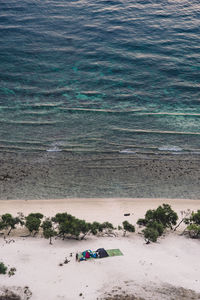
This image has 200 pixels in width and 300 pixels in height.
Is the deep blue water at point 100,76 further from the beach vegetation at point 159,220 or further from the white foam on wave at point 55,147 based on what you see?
the beach vegetation at point 159,220

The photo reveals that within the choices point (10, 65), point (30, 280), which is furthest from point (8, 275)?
point (10, 65)

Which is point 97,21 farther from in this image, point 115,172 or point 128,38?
point 115,172

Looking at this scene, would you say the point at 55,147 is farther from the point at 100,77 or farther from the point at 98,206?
the point at 100,77

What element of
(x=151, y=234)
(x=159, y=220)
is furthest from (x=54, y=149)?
(x=151, y=234)

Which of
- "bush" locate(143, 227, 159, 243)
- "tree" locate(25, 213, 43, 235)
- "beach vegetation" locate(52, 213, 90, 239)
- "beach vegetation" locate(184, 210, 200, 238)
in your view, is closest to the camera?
"beach vegetation" locate(52, 213, 90, 239)

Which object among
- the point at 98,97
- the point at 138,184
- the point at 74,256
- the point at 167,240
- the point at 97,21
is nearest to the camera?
the point at 74,256

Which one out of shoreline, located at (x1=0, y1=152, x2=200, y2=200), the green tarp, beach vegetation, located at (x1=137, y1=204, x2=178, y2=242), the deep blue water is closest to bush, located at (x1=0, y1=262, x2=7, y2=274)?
the green tarp

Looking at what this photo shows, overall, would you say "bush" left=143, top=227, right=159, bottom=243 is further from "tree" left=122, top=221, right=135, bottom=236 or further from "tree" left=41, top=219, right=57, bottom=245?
"tree" left=41, top=219, right=57, bottom=245
